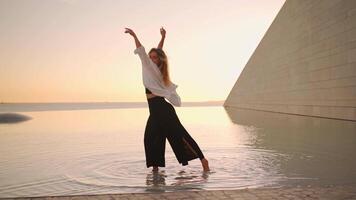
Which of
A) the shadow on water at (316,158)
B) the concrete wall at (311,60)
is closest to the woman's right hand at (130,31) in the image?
the shadow on water at (316,158)

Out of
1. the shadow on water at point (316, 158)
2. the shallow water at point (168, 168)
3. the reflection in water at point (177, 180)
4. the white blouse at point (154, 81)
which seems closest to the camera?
the reflection in water at point (177, 180)

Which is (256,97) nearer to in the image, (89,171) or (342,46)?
(342,46)

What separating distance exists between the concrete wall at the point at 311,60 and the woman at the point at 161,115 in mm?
12071

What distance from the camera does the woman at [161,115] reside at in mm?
5609

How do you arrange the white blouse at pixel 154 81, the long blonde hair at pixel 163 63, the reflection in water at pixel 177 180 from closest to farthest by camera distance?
1. the reflection in water at pixel 177 180
2. the white blouse at pixel 154 81
3. the long blonde hair at pixel 163 63

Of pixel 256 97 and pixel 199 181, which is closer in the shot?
pixel 199 181

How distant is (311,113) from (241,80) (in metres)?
20.3

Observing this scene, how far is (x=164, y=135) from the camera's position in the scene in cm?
587

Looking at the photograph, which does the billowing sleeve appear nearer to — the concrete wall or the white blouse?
the white blouse

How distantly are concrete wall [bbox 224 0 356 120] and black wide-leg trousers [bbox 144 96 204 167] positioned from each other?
39.4 feet

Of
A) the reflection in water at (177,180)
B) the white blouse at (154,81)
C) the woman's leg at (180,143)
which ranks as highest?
the white blouse at (154,81)

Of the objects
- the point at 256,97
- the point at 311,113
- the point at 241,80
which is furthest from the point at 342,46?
the point at 241,80

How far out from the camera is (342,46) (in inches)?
687

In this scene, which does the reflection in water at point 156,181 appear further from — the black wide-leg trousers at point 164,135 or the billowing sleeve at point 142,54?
the billowing sleeve at point 142,54
